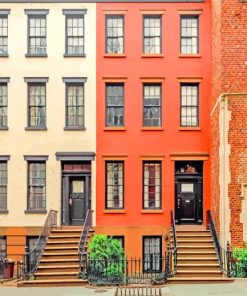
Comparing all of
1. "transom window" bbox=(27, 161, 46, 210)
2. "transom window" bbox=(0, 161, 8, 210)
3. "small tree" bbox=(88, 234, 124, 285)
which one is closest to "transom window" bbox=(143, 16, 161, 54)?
"transom window" bbox=(27, 161, 46, 210)

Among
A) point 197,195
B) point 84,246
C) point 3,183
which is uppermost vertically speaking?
point 3,183

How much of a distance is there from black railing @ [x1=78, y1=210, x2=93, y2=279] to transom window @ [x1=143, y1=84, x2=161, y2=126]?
4.81m

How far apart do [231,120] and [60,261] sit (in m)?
8.63

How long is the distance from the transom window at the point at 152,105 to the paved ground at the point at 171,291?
8458 millimetres

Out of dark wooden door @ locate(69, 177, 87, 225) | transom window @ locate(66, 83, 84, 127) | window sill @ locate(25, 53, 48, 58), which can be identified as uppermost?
window sill @ locate(25, 53, 48, 58)

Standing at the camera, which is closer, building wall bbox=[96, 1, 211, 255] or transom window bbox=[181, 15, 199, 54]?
building wall bbox=[96, 1, 211, 255]

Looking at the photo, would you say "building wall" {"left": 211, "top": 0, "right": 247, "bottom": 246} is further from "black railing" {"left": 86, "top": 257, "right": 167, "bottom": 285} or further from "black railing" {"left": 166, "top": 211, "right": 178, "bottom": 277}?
"black railing" {"left": 86, "top": 257, "right": 167, "bottom": 285}

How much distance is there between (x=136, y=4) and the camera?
89.5ft

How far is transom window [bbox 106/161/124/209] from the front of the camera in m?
27.0

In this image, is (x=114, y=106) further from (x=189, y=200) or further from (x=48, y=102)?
(x=189, y=200)

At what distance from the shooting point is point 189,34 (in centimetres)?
2738

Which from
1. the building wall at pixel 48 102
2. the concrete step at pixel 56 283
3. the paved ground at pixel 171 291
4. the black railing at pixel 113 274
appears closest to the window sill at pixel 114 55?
the building wall at pixel 48 102

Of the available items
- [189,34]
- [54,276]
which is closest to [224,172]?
[189,34]

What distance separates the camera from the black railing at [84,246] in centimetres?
2264
